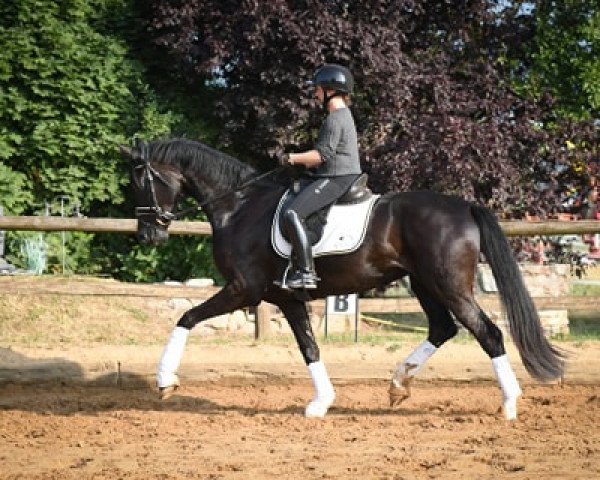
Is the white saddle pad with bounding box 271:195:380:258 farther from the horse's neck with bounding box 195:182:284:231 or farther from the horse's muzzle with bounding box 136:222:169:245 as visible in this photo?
the horse's muzzle with bounding box 136:222:169:245

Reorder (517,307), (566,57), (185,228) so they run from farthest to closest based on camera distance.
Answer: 1. (566,57)
2. (185,228)
3. (517,307)

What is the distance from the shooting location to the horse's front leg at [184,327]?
7.01m

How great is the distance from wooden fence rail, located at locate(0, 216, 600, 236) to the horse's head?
6.01 ft

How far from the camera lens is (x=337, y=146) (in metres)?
7.05

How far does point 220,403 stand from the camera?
7789 mm

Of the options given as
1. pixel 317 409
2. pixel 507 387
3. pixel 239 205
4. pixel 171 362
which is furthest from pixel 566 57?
pixel 171 362

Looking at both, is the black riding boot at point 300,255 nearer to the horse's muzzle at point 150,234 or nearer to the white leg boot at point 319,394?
the white leg boot at point 319,394

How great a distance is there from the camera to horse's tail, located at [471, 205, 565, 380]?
6816 mm

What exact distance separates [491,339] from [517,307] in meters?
0.34

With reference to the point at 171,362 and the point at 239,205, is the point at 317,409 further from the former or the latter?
the point at 239,205

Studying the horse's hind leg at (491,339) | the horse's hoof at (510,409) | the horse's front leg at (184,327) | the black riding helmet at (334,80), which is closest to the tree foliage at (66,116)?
the horse's front leg at (184,327)

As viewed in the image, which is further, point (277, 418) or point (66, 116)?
point (66, 116)

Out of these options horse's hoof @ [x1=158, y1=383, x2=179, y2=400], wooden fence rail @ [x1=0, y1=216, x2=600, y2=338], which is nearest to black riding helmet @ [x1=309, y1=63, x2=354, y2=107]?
horse's hoof @ [x1=158, y1=383, x2=179, y2=400]

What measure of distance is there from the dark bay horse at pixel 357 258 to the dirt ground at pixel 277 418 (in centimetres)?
48
